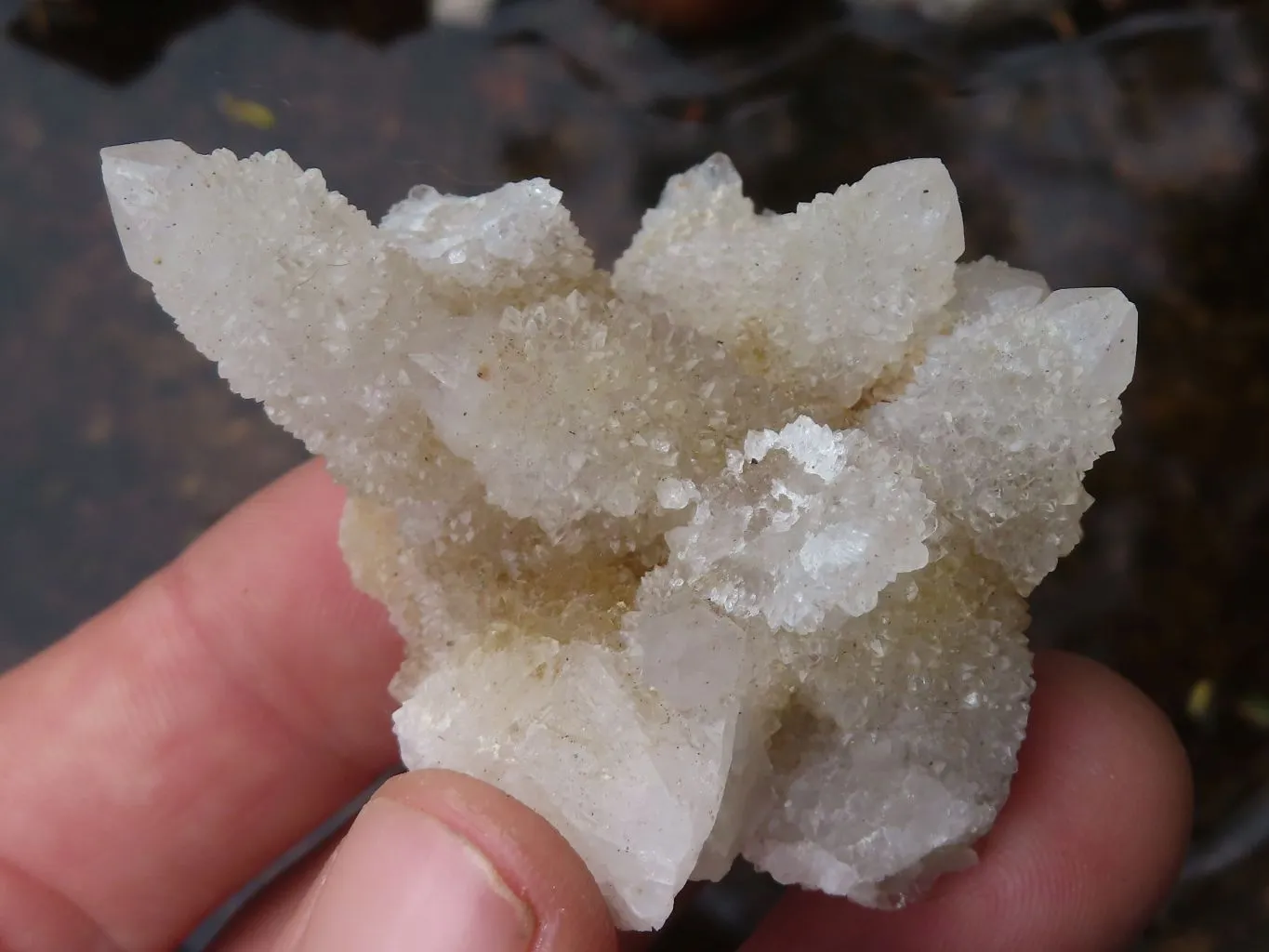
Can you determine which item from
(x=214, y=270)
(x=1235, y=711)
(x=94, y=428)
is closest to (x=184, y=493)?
(x=94, y=428)

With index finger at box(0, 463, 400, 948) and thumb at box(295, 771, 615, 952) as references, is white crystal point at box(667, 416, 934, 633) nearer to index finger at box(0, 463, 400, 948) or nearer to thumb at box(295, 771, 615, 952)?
thumb at box(295, 771, 615, 952)

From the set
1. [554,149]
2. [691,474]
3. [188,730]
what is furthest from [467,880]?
[554,149]

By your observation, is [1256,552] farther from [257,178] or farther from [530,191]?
[257,178]

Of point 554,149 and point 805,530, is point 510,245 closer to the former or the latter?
point 805,530

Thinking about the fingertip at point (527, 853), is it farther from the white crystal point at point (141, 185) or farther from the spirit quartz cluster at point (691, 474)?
the white crystal point at point (141, 185)

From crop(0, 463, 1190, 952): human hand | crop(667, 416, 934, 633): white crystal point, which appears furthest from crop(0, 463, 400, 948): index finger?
crop(667, 416, 934, 633): white crystal point

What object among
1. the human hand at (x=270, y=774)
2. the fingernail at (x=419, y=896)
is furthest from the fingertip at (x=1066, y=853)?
the fingernail at (x=419, y=896)
